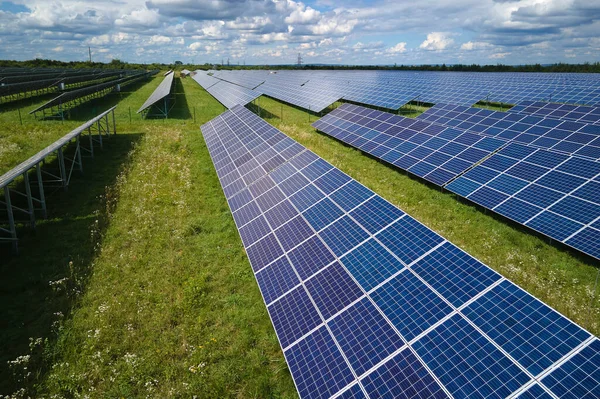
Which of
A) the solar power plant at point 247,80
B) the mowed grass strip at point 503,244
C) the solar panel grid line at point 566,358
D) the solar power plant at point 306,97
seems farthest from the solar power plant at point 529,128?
the solar power plant at point 247,80

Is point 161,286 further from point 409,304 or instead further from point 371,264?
point 409,304

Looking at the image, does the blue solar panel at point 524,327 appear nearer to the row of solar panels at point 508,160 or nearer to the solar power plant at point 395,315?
the solar power plant at point 395,315

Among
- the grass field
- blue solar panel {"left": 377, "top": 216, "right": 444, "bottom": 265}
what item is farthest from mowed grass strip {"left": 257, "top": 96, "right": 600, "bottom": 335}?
blue solar panel {"left": 377, "top": 216, "right": 444, "bottom": 265}

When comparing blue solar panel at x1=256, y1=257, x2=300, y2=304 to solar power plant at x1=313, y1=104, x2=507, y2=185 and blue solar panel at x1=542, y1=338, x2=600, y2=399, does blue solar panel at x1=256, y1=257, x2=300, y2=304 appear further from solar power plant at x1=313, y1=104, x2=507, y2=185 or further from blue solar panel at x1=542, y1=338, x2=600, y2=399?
solar power plant at x1=313, y1=104, x2=507, y2=185

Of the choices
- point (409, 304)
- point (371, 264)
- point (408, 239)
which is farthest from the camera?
point (408, 239)

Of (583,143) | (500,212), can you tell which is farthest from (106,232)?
(583,143)

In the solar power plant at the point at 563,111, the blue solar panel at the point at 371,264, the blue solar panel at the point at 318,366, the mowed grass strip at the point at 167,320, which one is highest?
the solar power plant at the point at 563,111

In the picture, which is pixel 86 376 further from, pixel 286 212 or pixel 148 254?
pixel 286 212

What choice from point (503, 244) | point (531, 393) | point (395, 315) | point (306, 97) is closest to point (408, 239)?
point (395, 315)
